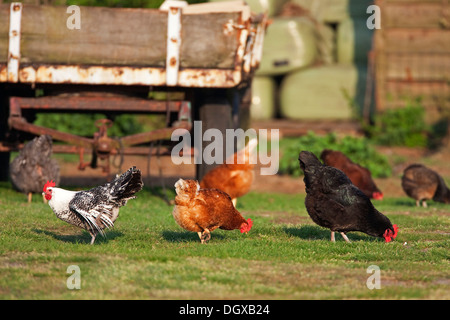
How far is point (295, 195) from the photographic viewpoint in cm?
1258

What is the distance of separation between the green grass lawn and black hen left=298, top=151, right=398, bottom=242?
0.61 ft

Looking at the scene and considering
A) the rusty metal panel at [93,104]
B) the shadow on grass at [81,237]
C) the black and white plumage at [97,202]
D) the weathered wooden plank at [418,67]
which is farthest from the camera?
the weathered wooden plank at [418,67]

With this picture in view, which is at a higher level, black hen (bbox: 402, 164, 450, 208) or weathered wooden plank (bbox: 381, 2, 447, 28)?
weathered wooden plank (bbox: 381, 2, 447, 28)

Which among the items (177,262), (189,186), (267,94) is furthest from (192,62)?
(267,94)

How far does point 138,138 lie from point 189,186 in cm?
330

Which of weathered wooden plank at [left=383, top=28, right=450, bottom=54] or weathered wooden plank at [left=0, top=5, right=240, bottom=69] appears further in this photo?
weathered wooden plank at [left=383, top=28, right=450, bottom=54]

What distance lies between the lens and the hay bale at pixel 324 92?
17938 millimetres

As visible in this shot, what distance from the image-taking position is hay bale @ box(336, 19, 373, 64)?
59.5 feet

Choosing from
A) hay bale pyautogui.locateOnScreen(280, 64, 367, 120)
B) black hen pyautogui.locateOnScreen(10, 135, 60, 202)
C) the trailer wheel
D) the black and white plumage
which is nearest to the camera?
the black and white plumage

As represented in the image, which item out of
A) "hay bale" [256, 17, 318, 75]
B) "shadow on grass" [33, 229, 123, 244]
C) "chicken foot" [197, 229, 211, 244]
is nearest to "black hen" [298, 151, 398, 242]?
"chicken foot" [197, 229, 211, 244]

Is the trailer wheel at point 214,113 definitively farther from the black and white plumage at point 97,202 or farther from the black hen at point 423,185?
the black and white plumage at point 97,202

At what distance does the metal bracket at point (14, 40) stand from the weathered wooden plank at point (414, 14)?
10.0 metres

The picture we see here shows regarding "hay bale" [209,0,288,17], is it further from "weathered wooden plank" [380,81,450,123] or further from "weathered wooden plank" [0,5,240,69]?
"weathered wooden plank" [0,5,240,69]

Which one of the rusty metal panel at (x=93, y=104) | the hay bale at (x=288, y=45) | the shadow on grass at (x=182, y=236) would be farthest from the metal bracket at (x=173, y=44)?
the hay bale at (x=288, y=45)
